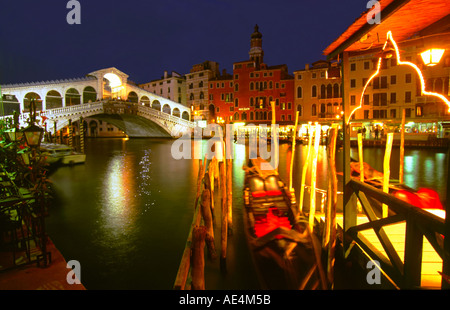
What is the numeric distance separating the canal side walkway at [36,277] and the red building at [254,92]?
33.1 meters

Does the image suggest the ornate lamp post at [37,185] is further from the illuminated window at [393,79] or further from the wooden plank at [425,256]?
the illuminated window at [393,79]

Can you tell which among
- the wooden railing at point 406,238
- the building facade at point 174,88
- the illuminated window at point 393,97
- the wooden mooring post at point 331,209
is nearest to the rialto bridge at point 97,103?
the building facade at point 174,88

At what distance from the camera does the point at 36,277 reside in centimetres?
332

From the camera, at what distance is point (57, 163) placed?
14.2m

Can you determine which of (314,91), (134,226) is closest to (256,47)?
(314,91)

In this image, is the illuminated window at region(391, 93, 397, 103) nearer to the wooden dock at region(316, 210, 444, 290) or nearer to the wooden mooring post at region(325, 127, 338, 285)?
the wooden dock at region(316, 210, 444, 290)

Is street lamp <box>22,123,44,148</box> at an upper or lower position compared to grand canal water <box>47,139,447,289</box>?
upper

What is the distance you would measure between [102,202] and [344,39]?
7290 millimetres

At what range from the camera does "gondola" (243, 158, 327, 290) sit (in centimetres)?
388

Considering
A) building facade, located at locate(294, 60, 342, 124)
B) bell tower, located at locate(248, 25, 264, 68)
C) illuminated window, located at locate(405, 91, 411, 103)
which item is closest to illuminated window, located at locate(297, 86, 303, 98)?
building facade, located at locate(294, 60, 342, 124)

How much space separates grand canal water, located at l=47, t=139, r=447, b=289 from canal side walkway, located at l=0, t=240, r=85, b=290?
570 millimetres

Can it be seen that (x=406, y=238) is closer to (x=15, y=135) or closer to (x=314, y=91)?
(x=15, y=135)

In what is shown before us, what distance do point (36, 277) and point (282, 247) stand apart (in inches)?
129
